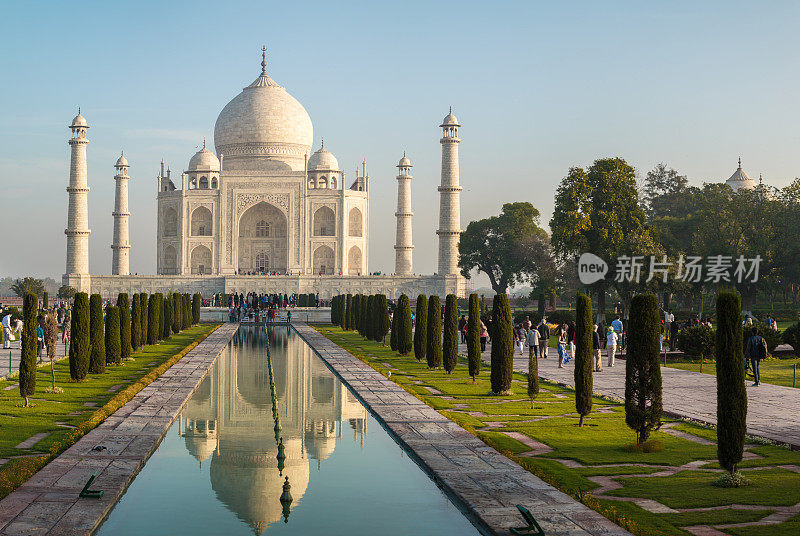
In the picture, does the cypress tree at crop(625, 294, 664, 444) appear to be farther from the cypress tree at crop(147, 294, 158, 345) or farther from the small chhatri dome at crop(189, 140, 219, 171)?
the small chhatri dome at crop(189, 140, 219, 171)

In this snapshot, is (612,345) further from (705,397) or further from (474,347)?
(705,397)

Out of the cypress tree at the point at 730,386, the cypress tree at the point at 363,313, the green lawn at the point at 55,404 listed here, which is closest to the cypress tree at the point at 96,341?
the green lawn at the point at 55,404

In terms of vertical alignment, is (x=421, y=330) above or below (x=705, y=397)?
above

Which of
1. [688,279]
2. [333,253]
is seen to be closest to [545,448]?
[688,279]

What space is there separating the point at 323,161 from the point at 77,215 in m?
15.1

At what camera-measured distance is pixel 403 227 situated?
51.4 meters

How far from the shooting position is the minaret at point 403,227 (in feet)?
168

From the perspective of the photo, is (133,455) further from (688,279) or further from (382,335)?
(688,279)

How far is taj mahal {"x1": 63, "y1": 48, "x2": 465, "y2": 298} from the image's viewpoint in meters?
47.6

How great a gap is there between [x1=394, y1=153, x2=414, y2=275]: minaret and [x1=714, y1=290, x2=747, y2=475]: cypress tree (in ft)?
144

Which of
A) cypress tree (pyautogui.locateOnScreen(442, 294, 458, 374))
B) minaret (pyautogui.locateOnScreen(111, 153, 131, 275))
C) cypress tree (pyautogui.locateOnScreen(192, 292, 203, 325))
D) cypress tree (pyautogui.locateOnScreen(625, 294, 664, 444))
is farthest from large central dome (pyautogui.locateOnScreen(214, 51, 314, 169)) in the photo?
cypress tree (pyautogui.locateOnScreen(625, 294, 664, 444))

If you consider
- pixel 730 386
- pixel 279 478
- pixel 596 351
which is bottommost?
pixel 279 478

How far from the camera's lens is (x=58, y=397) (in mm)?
12250

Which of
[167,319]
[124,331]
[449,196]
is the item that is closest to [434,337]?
[124,331]
